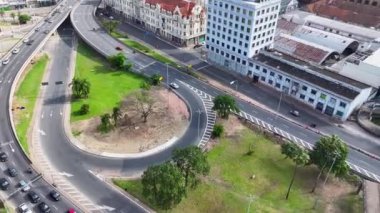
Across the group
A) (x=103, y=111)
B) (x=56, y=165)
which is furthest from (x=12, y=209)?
(x=103, y=111)

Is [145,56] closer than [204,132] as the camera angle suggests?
No

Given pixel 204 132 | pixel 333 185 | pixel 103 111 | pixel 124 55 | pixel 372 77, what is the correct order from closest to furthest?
pixel 333 185 → pixel 204 132 → pixel 103 111 → pixel 372 77 → pixel 124 55

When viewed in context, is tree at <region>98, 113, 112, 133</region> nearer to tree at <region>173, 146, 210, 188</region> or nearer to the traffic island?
the traffic island

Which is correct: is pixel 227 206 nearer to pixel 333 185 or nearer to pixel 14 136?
→ pixel 333 185

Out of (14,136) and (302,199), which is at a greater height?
(14,136)

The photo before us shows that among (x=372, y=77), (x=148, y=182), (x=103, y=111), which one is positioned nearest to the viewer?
(x=148, y=182)

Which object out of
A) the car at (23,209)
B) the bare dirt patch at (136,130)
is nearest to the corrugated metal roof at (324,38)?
the bare dirt patch at (136,130)
